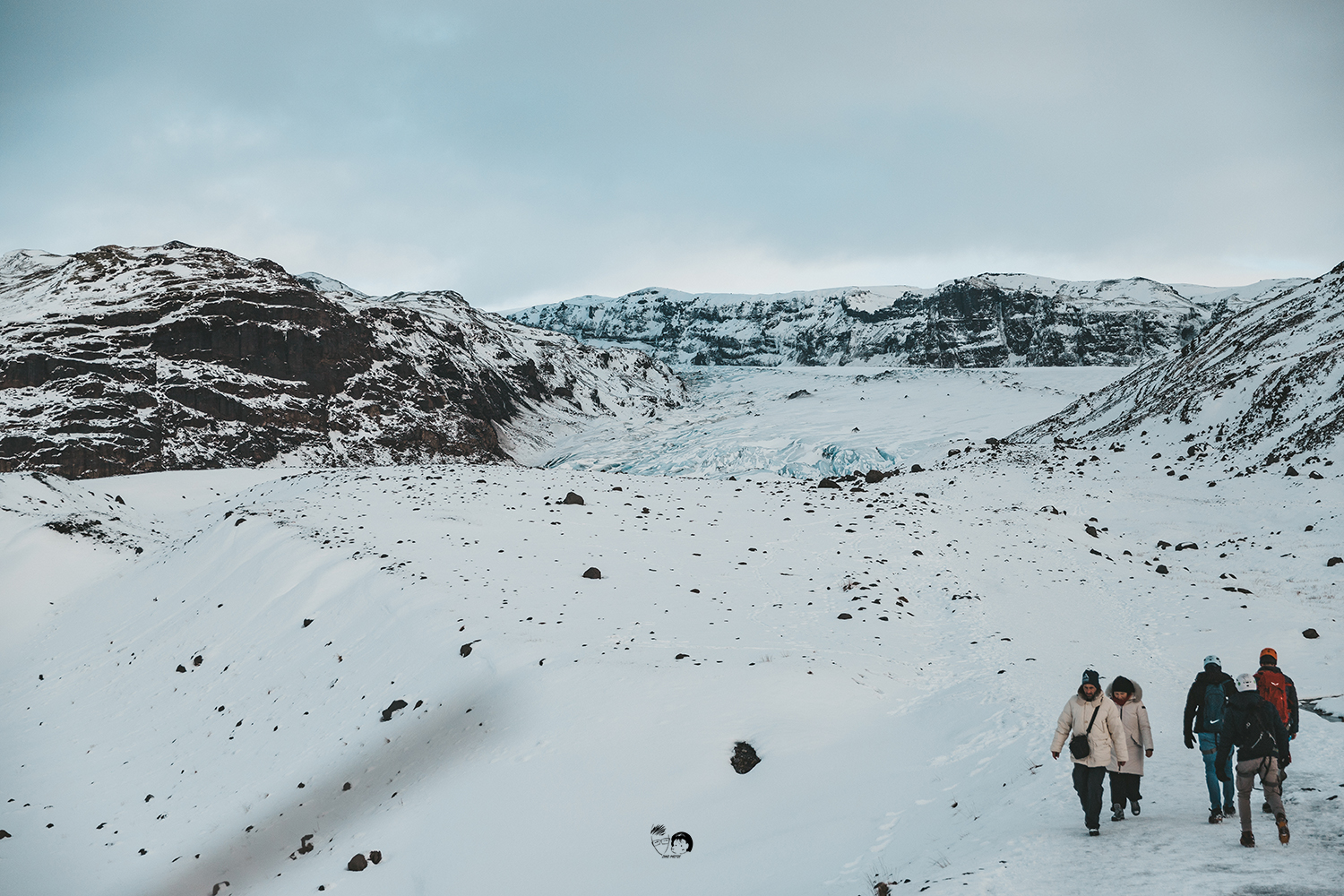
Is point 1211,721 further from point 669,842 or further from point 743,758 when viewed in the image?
point 669,842

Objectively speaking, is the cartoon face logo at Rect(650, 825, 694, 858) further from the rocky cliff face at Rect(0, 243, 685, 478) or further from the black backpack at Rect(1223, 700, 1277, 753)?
the rocky cliff face at Rect(0, 243, 685, 478)

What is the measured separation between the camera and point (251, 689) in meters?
15.5

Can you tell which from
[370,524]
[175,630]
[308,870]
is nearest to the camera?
[308,870]

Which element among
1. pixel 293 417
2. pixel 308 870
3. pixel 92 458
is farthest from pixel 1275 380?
pixel 92 458

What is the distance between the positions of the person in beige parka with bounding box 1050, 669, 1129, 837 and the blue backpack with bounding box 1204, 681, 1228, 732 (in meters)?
1.06

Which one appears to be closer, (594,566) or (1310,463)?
(594,566)

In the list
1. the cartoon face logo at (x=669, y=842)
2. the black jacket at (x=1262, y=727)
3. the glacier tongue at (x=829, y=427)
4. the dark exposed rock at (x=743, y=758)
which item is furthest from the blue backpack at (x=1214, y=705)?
the glacier tongue at (x=829, y=427)

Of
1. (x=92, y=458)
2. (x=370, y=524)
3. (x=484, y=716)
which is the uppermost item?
(x=92, y=458)

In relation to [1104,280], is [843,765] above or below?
below

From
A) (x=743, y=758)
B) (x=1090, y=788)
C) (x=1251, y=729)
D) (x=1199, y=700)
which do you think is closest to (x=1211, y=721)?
(x=1199, y=700)

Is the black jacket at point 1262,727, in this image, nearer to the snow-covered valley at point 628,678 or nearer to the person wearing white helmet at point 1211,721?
the person wearing white helmet at point 1211,721

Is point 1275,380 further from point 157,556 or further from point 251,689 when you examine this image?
point 157,556

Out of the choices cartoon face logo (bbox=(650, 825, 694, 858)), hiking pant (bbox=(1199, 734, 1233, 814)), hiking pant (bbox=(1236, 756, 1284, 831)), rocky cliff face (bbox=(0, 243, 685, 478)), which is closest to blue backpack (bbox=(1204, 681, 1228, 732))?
hiking pant (bbox=(1199, 734, 1233, 814))

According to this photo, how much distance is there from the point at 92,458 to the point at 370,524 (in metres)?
47.5
